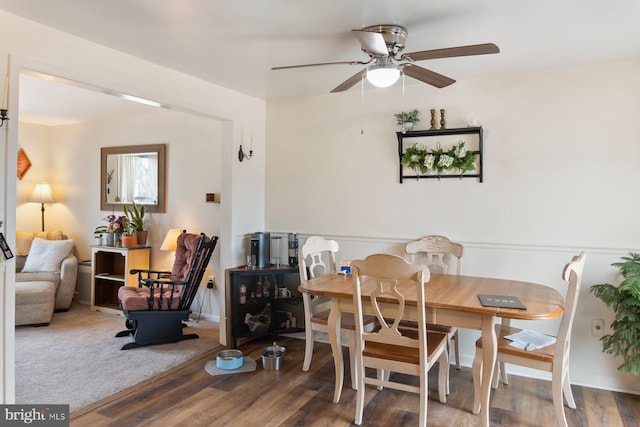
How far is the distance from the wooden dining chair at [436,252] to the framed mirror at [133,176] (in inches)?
122

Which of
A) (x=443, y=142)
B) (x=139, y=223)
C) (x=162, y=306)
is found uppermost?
(x=443, y=142)

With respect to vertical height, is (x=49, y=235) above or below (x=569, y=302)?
above

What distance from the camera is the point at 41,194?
578cm

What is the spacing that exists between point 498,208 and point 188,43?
103 inches

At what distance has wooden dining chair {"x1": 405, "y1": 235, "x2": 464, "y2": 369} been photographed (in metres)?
3.45

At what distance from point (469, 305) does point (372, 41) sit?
1493 millimetres

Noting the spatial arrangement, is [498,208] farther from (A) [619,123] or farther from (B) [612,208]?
(A) [619,123]

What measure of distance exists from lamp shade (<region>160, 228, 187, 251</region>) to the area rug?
864mm

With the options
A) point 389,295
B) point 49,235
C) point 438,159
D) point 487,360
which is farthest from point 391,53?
point 49,235

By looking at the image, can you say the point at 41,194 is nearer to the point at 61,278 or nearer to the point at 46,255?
the point at 46,255

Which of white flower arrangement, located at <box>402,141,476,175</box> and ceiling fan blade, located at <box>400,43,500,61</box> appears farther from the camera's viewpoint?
white flower arrangement, located at <box>402,141,476,175</box>

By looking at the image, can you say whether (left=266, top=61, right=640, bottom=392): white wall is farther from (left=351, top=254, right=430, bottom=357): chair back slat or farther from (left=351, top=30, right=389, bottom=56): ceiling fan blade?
(left=351, top=30, right=389, bottom=56): ceiling fan blade

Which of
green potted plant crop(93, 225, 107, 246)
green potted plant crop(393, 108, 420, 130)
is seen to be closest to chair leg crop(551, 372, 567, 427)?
green potted plant crop(393, 108, 420, 130)

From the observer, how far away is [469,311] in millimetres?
2303
